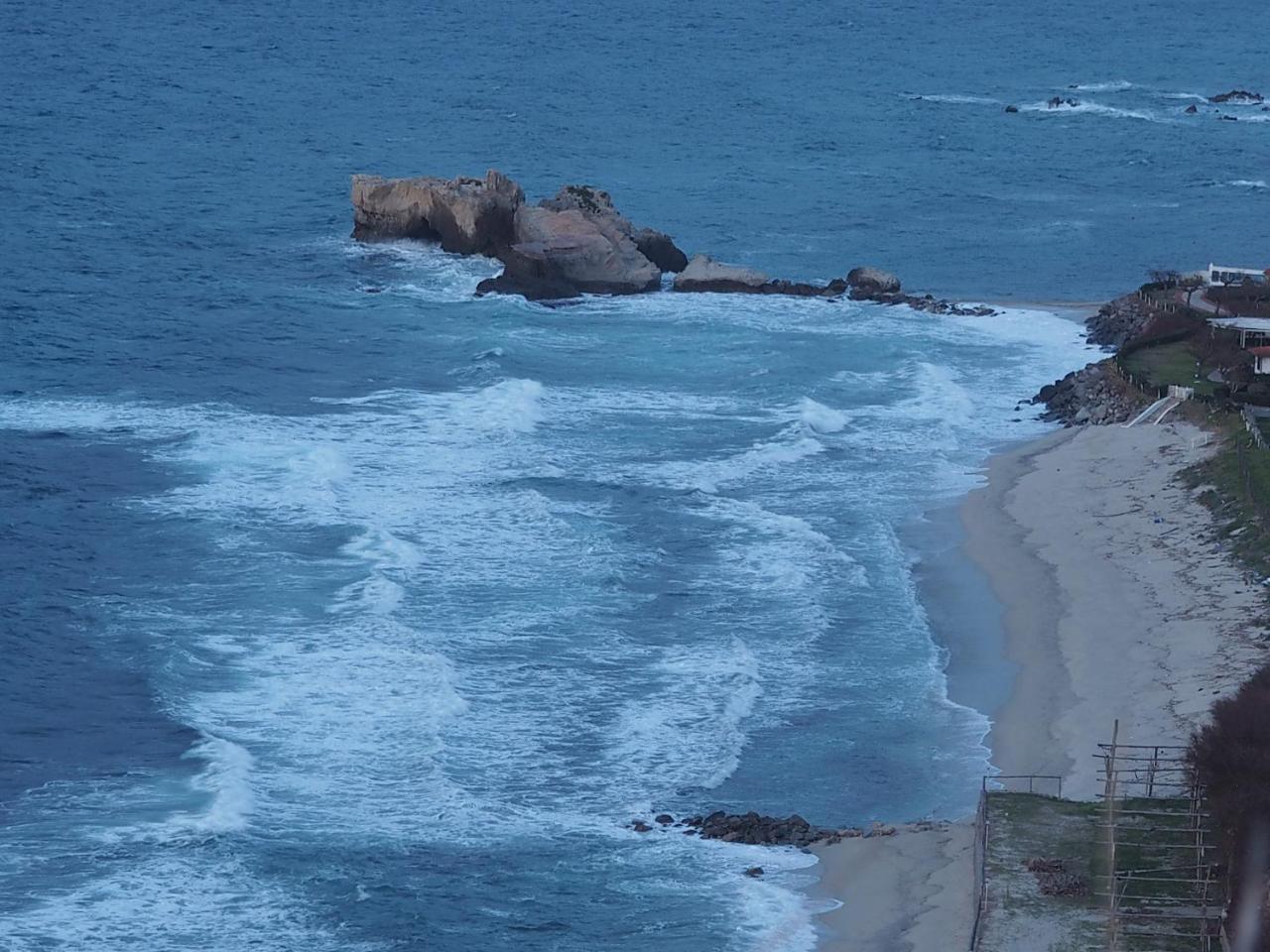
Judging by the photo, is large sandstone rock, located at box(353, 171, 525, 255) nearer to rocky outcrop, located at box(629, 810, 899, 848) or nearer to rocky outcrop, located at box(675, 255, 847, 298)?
rocky outcrop, located at box(675, 255, 847, 298)

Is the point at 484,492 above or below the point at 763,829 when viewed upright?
above

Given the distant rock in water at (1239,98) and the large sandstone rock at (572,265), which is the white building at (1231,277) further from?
the distant rock in water at (1239,98)

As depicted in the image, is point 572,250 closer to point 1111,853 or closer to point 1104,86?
point 1111,853

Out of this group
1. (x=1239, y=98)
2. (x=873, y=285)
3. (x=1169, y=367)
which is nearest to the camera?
(x=1169, y=367)

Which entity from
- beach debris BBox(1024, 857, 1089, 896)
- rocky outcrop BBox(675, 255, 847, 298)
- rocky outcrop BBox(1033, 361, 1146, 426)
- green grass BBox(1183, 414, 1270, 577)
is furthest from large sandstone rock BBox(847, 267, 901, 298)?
beach debris BBox(1024, 857, 1089, 896)

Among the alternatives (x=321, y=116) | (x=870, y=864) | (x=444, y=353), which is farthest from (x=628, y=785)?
(x=321, y=116)

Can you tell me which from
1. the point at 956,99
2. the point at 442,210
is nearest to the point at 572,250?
the point at 442,210
